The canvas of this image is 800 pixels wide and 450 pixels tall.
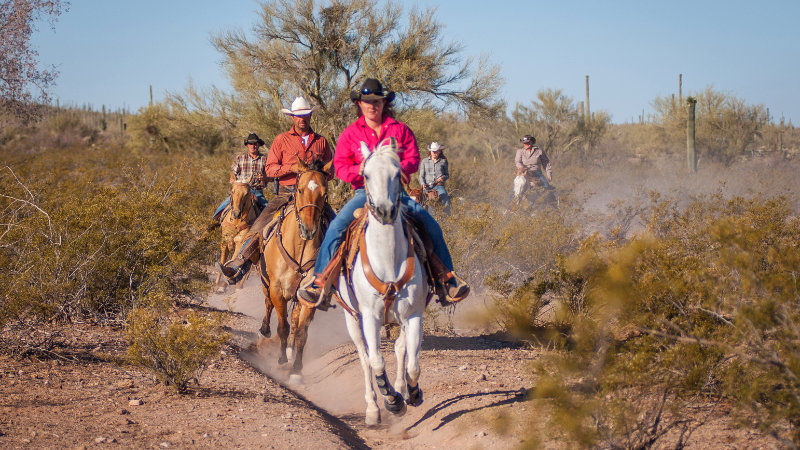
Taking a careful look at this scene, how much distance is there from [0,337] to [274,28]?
1482cm

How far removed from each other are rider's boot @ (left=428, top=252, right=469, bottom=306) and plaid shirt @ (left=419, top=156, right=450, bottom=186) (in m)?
8.64

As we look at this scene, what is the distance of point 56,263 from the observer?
28.1ft

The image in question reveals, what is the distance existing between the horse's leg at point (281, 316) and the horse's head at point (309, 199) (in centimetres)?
98

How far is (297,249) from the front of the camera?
8273 mm

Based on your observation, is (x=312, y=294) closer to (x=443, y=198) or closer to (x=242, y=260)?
(x=242, y=260)

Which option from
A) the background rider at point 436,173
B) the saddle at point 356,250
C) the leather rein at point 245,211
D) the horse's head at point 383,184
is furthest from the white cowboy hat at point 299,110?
the background rider at point 436,173

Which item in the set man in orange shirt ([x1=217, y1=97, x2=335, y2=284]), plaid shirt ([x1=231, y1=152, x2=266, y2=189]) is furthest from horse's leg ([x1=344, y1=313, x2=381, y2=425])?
plaid shirt ([x1=231, y1=152, x2=266, y2=189])

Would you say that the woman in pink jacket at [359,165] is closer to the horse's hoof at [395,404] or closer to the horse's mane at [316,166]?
the horse's hoof at [395,404]

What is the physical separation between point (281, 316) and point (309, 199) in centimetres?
180

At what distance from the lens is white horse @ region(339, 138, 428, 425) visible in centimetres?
564

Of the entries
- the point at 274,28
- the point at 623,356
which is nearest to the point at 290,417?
the point at 623,356

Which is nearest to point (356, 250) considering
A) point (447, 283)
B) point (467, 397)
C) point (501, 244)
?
point (447, 283)

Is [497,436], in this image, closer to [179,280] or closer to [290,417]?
[290,417]

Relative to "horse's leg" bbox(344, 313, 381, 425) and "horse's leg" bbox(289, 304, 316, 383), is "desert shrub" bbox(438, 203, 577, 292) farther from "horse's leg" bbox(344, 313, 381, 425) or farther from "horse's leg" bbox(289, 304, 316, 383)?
"horse's leg" bbox(344, 313, 381, 425)
